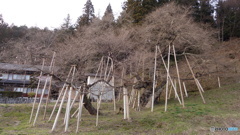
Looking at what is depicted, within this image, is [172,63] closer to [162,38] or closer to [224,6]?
[162,38]

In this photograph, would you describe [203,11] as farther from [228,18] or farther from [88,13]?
[88,13]

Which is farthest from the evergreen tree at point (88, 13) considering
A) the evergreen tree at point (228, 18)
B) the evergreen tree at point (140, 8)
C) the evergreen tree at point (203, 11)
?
the evergreen tree at point (228, 18)

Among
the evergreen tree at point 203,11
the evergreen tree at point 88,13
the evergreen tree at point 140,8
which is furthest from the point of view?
the evergreen tree at point 88,13

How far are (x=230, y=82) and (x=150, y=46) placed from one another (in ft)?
25.0

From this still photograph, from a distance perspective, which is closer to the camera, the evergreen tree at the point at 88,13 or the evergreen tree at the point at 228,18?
the evergreen tree at the point at 228,18


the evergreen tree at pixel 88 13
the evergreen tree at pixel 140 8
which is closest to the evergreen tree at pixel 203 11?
the evergreen tree at pixel 140 8

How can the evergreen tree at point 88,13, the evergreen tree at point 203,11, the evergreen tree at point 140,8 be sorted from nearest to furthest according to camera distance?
the evergreen tree at point 140,8 → the evergreen tree at point 203,11 → the evergreen tree at point 88,13

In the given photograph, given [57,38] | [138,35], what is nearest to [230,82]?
[138,35]

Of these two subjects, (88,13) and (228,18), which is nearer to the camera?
(228,18)

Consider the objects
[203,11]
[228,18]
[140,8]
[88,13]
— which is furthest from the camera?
[88,13]

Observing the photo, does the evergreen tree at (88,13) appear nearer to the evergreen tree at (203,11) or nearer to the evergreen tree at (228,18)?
the evergreen tree at (203,11)

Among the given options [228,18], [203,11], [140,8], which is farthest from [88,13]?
[228,18]

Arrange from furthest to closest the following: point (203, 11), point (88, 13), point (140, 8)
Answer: point (88, 13) < point (203, 11) < point (140, 8)

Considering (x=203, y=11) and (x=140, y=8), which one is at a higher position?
(x=203, y=11)
